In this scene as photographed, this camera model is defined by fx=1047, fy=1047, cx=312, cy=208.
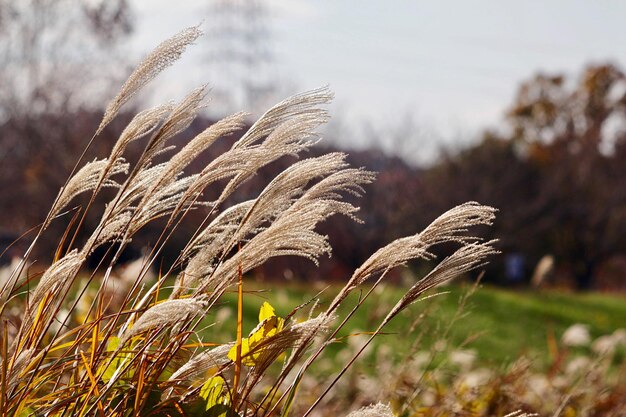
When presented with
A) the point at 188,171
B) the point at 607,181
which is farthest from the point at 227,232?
the point at 607,181

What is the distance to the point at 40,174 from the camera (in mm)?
19391

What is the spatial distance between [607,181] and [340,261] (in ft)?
37.4

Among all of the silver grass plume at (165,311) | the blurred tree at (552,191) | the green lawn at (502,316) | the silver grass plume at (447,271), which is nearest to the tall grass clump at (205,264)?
the silver grass plume at (447,271)

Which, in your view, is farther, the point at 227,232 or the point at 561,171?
the point at 561,171

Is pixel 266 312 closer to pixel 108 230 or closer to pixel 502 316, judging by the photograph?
pixel 108 230

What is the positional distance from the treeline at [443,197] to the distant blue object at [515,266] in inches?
0.9

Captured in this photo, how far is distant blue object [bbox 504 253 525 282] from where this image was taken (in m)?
23.7

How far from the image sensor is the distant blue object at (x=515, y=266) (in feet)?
77.8

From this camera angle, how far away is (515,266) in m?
24.0

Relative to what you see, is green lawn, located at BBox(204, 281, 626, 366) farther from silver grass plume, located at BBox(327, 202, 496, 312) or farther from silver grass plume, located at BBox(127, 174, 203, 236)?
silver grass plume, located at BBox(327, 202, 496, 312)

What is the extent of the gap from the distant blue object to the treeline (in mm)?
23

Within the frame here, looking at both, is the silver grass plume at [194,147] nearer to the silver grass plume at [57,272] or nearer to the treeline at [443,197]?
the silver grass plume at [57,272]

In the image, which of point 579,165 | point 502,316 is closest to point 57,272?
point 502,316

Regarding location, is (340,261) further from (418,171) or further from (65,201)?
(65,201)
